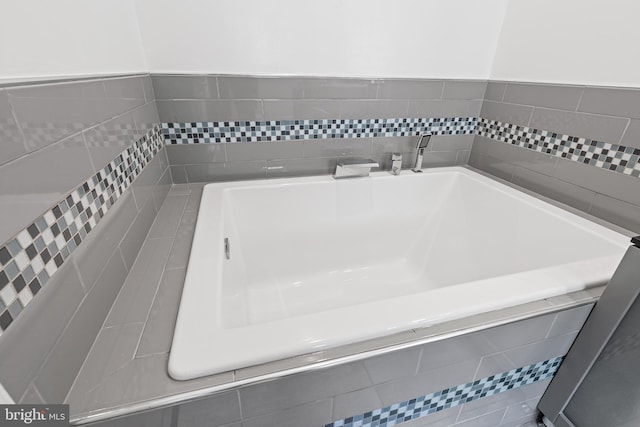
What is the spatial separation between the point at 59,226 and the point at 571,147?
1733 mm

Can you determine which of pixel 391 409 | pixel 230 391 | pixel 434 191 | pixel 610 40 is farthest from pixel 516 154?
pixel 230 391

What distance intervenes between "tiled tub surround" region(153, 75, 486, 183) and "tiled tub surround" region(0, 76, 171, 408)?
42 cm

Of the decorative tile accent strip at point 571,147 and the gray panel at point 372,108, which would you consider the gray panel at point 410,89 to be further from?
the decorative tile accent strip at point 571,147

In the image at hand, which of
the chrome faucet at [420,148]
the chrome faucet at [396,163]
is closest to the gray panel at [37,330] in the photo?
the chrome faucet at [396,163]

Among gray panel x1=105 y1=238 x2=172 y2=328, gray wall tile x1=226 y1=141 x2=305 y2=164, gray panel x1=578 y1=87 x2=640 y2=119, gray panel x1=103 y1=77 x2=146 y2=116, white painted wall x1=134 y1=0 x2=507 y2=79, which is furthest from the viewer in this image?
gray wall tile x1=226 y1=141 x2=305 y2=164

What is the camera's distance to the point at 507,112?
59.2 inches

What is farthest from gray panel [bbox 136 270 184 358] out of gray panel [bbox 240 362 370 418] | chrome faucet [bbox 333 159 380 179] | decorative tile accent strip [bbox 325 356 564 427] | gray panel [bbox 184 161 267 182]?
chrome faucet [bbox 333 159 380 179]

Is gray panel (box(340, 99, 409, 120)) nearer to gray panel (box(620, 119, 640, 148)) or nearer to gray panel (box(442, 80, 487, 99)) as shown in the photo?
gray panel (box(442, 80, 487, 99))

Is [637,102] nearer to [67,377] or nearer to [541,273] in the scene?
[541,273]

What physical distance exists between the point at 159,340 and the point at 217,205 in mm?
648

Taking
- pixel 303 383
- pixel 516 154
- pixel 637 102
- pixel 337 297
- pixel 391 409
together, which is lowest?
pixel 337 297

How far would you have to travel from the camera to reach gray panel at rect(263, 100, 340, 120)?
135cm

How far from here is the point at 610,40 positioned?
3.51ft

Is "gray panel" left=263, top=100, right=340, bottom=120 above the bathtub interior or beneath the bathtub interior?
above
